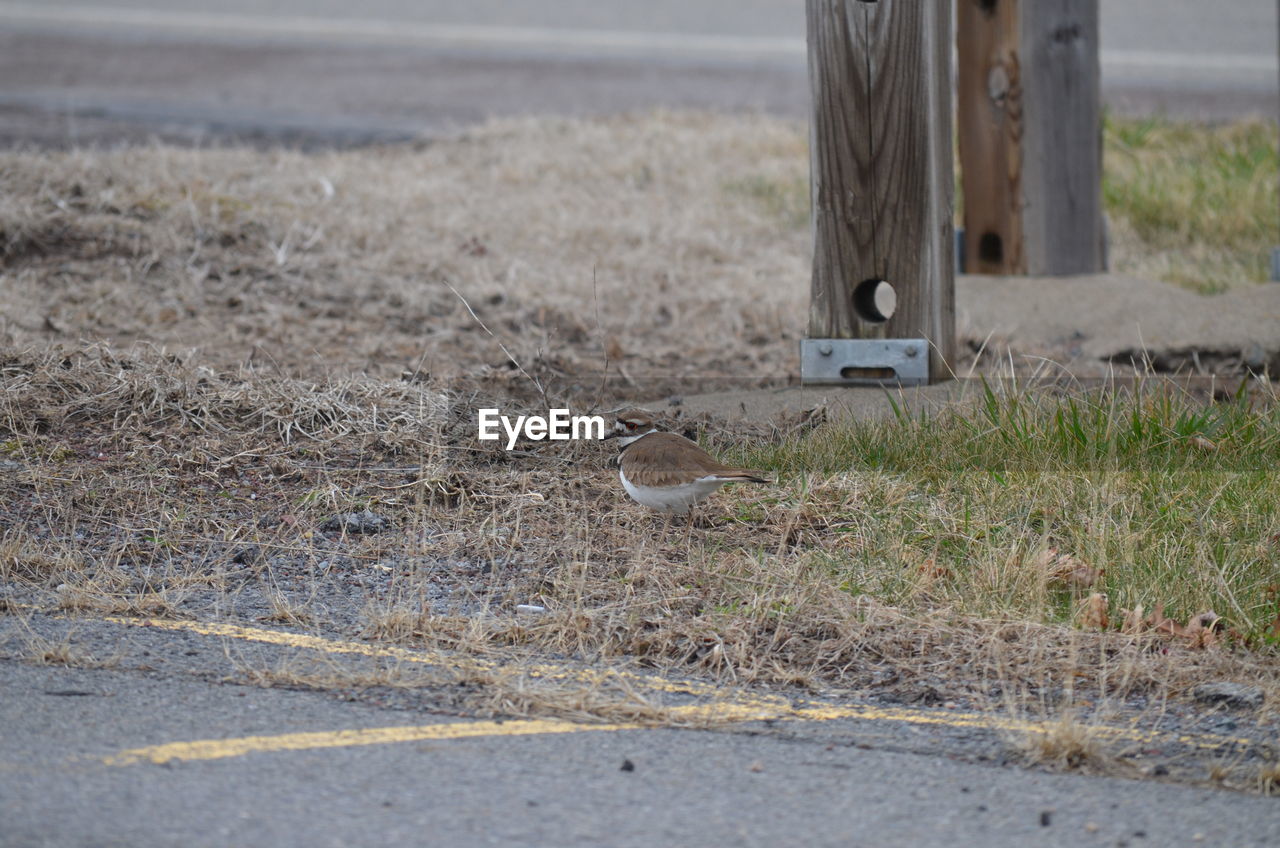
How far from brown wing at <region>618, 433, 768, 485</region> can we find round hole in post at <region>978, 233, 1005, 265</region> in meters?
4.60

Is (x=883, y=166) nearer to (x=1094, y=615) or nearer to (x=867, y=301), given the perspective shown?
(x=867, y=301)

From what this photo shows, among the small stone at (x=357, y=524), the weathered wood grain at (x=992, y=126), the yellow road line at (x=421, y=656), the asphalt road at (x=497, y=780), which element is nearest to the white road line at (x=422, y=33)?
the weathered wood grain at (x=992, y=126)

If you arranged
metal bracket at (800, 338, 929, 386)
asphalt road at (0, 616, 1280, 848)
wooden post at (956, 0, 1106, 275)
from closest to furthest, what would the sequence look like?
asphalt road at (0, 616, 1280, 848), metal bracket at (800, 338, 929, 386), wooden post at (956, 0, 1106, 275)

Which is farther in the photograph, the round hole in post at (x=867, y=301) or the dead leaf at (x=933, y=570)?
the round hole in post at (x=867, y=301)

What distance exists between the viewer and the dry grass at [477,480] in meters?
4.34

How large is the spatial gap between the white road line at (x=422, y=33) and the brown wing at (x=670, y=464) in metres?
12.3

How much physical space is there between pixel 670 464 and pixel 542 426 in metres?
1.19

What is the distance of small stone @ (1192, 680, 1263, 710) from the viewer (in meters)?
3.90

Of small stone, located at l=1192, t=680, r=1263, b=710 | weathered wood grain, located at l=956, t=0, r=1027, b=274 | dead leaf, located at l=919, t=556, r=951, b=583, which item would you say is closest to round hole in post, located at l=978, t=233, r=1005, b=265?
weathered wood grain, located at l=956, t=0, r=1027, b=274

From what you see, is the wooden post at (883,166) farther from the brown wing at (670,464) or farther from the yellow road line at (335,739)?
the yellow road line at (335,739)

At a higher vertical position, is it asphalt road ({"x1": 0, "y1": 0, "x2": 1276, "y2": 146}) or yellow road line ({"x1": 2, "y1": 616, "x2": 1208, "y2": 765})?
asphalt road ({"x1": 0, "y1": 0, "x2": 1276, "y2": 146})

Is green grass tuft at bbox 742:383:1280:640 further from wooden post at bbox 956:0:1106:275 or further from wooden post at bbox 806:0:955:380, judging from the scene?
wooden post at bbox 956:0:1106:275

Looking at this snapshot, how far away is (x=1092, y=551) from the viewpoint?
4.79 metres

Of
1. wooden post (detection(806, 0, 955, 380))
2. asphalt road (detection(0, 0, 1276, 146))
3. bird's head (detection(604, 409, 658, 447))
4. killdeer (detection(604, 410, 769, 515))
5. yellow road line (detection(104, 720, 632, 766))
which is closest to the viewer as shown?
yellow road line (detection(104, 720, 632, 766))
